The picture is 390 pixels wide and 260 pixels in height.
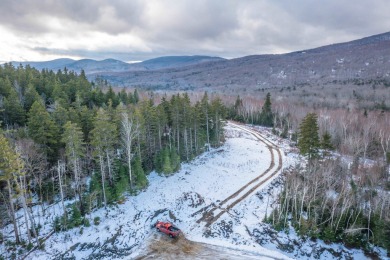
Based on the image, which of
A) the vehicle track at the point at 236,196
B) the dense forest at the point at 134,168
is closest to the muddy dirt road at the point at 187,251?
the vehicle track at the point at 236,196

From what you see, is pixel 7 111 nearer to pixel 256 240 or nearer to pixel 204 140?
pixel 204 140

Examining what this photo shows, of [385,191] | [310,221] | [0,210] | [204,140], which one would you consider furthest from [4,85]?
[385,191]

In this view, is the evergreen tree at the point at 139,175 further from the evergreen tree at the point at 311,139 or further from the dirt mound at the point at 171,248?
the evergreen tree at the point at 311,139

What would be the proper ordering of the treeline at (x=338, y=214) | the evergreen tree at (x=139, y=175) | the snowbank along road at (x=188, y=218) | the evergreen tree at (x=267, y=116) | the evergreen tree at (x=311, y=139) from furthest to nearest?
1. the evergreen tree at (x=267, y=116)
2. the evergreen tree at (x=311, y=139)
3. the evergreen tree at (x=139, y=175)
4. the treeline at (x=338, y=214)
5. the snowbank along road at (x=188, y=218)

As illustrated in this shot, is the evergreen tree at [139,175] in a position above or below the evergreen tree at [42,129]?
below

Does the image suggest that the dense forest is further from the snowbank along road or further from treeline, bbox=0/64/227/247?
the snowbank along road

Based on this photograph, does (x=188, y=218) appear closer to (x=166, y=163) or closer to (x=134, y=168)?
(x=166, y=163)
